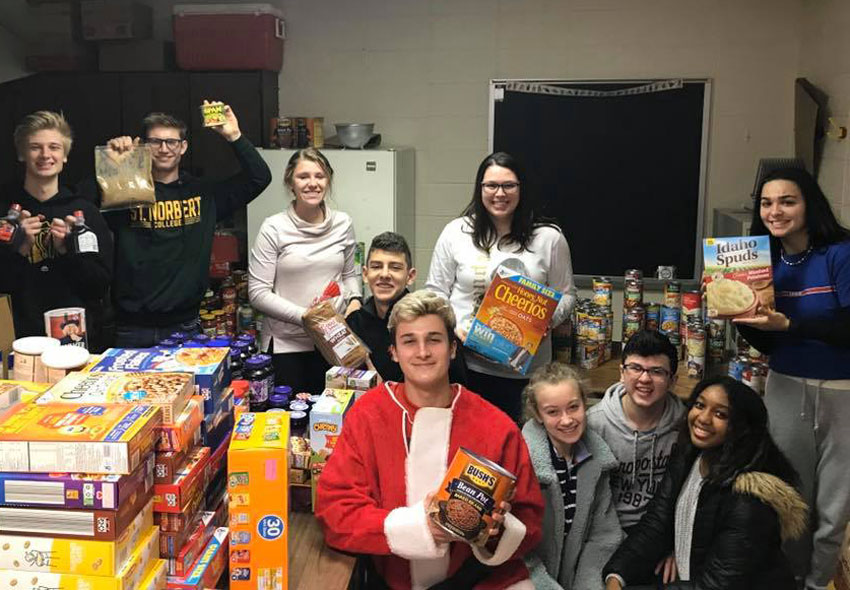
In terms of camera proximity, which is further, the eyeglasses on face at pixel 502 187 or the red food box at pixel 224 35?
the red food box at pixel 224 35

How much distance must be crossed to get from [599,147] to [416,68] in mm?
1177

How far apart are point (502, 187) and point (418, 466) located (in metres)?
1.21

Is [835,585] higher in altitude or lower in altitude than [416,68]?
lower

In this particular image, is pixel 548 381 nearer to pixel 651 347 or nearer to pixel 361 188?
pixel 651 347

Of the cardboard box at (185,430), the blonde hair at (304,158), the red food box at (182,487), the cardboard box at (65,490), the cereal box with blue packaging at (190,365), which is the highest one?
the blonde hair at (304,158)

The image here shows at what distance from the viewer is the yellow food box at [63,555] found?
1448mm

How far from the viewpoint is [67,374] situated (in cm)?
194

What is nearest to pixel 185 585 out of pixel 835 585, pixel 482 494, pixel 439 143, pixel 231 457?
pixel 231 457

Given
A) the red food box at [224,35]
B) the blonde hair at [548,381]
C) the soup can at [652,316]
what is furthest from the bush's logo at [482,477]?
the red food box at [224,35]

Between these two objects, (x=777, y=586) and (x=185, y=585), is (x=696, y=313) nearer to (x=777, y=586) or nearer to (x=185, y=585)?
(x=777, y=586)

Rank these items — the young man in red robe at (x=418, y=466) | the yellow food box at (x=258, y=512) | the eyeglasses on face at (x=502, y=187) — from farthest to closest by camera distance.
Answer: the eyeglasses on face at (x=502, y=187) < the young man in red robe at (x=418, y=466) < the yellow food box at (x=258, y=512)

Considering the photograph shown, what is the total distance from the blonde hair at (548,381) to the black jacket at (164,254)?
1.40m

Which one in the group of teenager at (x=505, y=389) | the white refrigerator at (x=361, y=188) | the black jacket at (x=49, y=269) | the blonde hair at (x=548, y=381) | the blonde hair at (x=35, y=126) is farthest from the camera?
the white refrigerator at (x=361, y=188)

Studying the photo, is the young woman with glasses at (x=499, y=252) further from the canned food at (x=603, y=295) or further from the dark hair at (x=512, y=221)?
the canned food at (x=603, y=295)
